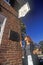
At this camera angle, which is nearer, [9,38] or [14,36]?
[9,38]

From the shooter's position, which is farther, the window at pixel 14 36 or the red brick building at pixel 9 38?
the window at pixel 14 36

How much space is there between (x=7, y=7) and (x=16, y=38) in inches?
49.6

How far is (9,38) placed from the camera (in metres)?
4.96

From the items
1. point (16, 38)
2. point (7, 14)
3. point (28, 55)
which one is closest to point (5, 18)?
point (7, 14)

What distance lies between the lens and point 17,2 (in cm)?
636

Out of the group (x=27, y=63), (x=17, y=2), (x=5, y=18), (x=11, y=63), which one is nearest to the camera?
(x=11, y=63)

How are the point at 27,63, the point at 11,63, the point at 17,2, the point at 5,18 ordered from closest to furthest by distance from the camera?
the point at 11,63 < the point at 5,18 < the point at 27,63 < the point at 17,2

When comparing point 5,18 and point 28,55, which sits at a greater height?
point 5,18

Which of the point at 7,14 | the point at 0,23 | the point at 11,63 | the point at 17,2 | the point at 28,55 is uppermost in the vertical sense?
the point at 17,2

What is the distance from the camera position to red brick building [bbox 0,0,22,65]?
4555mm

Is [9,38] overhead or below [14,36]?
below

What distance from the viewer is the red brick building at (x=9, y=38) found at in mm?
4555

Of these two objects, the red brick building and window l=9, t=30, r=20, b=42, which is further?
window l=9, t=30, r=20, b=42

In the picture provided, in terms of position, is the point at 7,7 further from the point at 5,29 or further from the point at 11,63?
the point at 11,63
